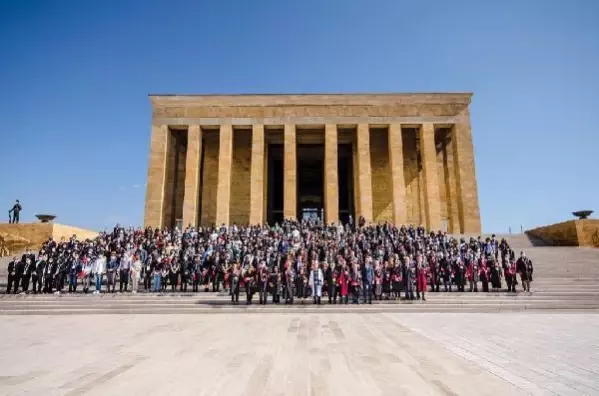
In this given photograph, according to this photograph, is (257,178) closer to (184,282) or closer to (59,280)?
(184,282)

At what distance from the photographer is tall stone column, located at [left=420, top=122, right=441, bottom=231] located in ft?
80.4

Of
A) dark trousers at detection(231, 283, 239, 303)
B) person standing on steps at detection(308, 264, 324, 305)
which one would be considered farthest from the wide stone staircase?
person standing on steps at detection(308, 264, 324, 305)

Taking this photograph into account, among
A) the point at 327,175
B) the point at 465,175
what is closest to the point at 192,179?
the point at 327,175

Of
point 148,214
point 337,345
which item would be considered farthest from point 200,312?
point 148,214

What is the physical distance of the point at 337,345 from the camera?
5605 mm

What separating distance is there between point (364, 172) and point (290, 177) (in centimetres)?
544

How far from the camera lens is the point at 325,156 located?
2559 cm

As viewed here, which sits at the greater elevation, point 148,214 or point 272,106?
point 272,106

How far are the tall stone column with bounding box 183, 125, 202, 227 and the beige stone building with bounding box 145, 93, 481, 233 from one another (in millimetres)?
71

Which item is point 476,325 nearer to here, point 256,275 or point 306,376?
point 306,376

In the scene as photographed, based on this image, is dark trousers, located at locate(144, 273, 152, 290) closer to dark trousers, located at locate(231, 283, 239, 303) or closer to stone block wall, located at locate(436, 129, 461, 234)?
dark trousers, located at locate(231, 283, 239, 303)

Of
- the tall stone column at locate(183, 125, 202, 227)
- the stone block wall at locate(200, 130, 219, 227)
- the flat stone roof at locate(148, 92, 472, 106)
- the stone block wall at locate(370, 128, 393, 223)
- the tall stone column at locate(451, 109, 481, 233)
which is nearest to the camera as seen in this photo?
the tall stone column at locate(451, 109, 481, 233)

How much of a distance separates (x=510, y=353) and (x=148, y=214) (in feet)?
78.8

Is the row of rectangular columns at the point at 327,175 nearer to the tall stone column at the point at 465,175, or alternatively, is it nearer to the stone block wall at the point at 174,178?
the tall stone column at the point at 465,175
